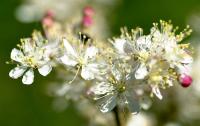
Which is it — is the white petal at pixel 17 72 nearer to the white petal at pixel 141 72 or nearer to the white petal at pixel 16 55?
the white petal at pixel 16 55

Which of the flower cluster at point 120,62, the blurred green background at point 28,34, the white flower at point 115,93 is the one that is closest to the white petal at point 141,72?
the flower cluster at point 120,62

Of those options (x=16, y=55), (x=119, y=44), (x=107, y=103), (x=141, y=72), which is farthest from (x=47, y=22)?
(x=141, y=72)

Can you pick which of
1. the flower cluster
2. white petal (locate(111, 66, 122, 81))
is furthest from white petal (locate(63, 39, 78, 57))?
white petal (locate(111, 66, 122, 81))

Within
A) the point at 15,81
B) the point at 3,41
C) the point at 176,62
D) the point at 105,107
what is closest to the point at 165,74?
the point at 176,62

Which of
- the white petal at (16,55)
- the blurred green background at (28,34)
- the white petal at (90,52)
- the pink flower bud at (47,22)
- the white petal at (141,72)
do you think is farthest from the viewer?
the blurred green background at (28,34)

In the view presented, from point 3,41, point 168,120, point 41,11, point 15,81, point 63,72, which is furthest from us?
point 3,41

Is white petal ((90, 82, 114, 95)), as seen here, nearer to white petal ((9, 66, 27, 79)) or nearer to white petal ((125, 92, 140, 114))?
white petal ((125, 92, 140, 114))

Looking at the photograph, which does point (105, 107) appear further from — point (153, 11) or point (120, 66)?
point (153, 11)
